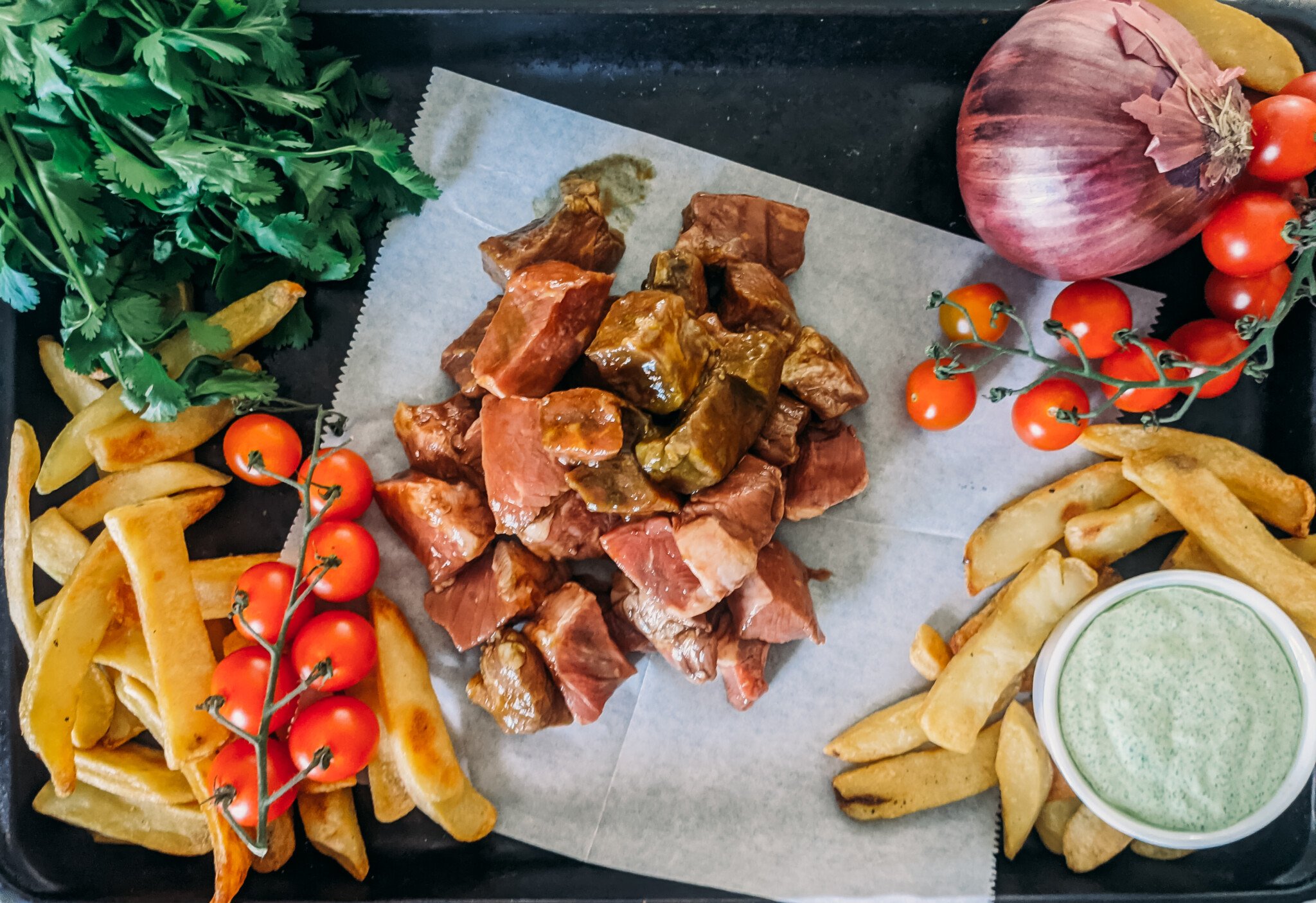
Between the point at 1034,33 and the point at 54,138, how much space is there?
261cm

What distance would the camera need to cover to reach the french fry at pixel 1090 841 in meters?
2.54

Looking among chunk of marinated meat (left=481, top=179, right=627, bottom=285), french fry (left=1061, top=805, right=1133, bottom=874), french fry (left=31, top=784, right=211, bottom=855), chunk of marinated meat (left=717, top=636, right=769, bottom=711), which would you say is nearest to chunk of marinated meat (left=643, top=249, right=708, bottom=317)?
chunk of marinated meat (left=481, top=179, right=627, bottom=285)

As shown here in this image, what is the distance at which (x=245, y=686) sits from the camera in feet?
7.77

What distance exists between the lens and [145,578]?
7.59ft

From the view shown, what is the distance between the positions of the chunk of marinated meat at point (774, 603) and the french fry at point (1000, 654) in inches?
15.9

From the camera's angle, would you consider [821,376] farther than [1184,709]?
Yes

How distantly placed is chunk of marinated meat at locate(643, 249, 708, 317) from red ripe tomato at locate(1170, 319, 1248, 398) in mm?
1466

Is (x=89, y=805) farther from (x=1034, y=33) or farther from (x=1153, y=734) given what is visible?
(x=1034, y=33)

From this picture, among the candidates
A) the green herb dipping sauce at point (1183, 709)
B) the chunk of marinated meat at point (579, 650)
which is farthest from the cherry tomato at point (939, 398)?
the chunk of marinated meat at point (579, 650)

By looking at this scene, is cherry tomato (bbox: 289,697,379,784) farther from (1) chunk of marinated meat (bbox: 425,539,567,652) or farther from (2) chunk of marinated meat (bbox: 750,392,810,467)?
(2) chunk of marinated meat (bbox: 750,392,810,467)

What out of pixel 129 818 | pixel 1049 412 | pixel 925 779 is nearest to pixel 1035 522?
pixel 1049 412

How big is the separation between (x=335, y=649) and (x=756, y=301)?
157 cm

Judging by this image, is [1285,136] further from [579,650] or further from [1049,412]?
[579,650]

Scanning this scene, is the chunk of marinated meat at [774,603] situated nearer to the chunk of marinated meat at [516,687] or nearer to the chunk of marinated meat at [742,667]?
the chunk of marinated meat at [742,667]
